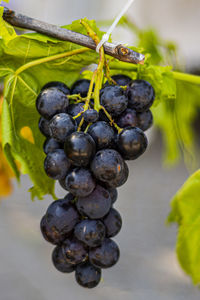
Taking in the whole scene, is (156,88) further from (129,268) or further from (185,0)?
(185,0)

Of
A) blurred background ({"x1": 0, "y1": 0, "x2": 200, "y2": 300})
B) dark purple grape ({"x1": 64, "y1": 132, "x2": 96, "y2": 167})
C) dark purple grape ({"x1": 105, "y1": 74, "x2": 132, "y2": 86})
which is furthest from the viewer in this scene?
blurred background ({"x1": 0, "y1": 0, "x2": 200, "y2": 300})

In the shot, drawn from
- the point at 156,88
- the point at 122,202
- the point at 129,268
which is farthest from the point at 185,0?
the point at 156,88

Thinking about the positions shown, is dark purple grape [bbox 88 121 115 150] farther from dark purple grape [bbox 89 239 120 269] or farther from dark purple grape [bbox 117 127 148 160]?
dark purple grape [bbox 89 239 120 269]

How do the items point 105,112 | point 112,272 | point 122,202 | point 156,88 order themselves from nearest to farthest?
point 105,112 → point 156,88 → point 112,272 → point 122,202

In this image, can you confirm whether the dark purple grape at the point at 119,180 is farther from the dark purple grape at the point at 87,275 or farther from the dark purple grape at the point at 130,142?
the dark purple grape at the point at 87,275

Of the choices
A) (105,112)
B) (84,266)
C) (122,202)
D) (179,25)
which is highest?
(179,25)

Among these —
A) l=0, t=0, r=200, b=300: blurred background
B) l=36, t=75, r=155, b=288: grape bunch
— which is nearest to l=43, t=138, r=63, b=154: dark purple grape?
l=36, t=75, r=155, b=288: grape bunch
